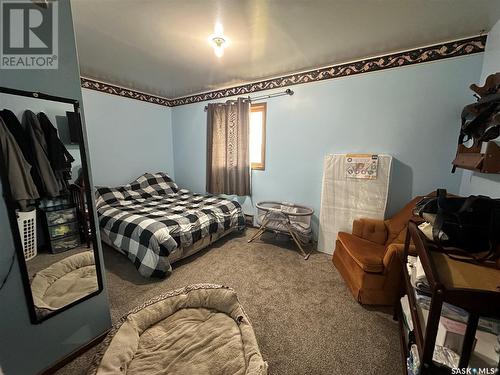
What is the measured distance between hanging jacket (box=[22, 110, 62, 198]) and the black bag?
2.09 meters

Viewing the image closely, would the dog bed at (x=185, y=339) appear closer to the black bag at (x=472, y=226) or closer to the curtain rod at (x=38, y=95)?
the black bag at (x=472, y=226)

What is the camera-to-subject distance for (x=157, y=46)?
2.09 metres

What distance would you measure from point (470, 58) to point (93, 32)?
3.56m

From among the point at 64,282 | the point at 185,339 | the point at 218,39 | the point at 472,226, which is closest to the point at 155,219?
the point at 64,282

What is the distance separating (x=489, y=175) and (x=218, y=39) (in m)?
2.54

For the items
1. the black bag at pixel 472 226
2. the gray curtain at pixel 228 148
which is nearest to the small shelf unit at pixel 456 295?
the black bag at pixel 472 226

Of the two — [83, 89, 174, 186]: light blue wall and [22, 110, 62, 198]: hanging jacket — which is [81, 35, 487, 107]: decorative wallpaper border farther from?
[22, 110, 62, 198]: hanging jacket

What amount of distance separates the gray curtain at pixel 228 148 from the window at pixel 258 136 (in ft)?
0.44

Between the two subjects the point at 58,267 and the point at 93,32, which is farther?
the point at 93,32

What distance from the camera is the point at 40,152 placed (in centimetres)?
117

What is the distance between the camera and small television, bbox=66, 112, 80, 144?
1.23m

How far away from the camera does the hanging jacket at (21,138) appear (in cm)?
104

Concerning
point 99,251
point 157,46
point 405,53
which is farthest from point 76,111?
point 405,53

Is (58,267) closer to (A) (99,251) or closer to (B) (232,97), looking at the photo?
(A) (99,251)
